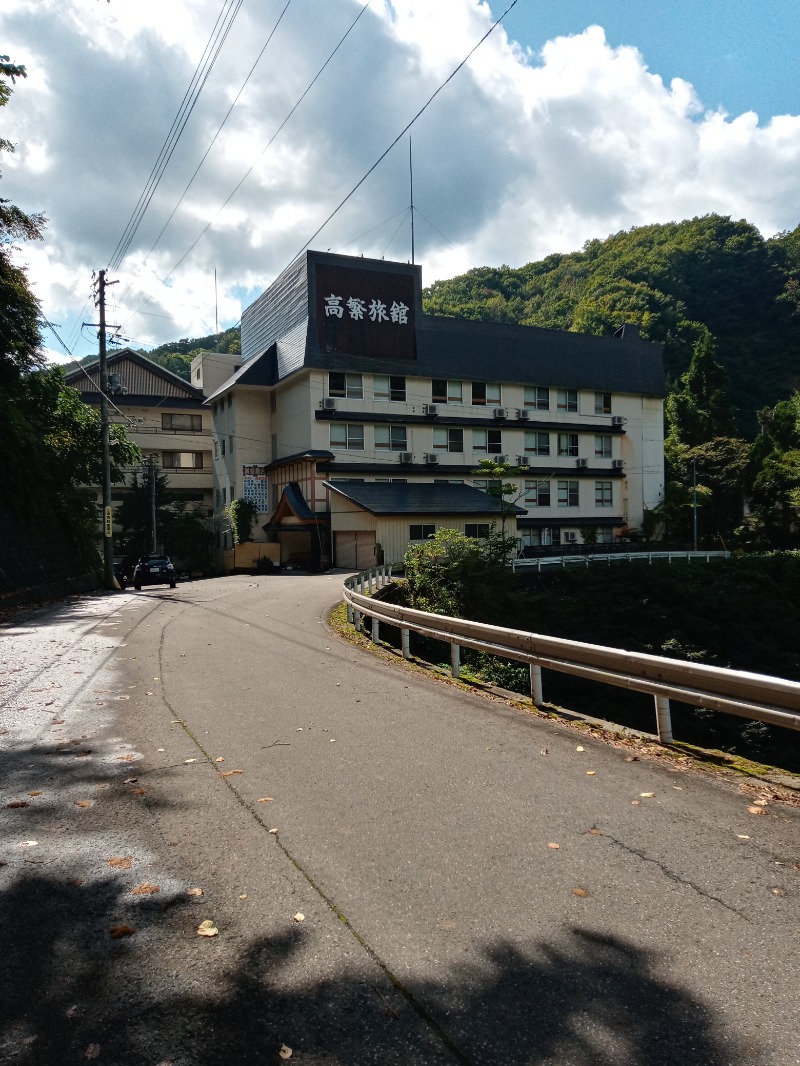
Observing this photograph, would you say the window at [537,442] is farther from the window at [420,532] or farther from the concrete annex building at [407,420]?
the window at [420,532]

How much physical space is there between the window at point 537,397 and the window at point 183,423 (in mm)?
27541

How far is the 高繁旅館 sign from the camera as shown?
44656 mm

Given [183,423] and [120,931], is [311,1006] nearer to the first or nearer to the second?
[120,931]

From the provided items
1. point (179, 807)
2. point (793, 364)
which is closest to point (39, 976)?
point (179, 807)

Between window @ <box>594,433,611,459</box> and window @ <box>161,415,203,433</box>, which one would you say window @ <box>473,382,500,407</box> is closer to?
window @ <box>594,433,611,459</box>

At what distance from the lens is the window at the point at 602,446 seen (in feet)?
178

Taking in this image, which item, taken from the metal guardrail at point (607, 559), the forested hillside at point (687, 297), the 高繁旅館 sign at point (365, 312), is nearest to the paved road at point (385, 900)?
the metal guardrail at point (607, 559)

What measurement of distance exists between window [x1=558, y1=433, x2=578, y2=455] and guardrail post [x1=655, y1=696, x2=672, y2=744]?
47.0m

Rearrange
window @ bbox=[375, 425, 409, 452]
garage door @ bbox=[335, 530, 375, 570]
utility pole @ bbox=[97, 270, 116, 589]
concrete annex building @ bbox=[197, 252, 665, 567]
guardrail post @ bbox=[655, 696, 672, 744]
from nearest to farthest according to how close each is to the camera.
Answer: guardrail post @ bbox=[655, 696, 672, 744], utility pole @ bbox=[97, 270, 116, 589], garage door @ bbox=[335, 530, 375, 570], concrete annex building @ bbox=[197, 252, 665, 567], window @ bbox=[375, 425, 409, 452]

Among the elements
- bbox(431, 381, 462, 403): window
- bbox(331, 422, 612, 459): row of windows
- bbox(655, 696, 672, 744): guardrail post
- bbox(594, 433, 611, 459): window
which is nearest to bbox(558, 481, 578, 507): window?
bbox(331, 422, 612, 459): row of windows

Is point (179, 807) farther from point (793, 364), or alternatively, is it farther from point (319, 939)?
point (793, 364)

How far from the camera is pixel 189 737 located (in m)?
7.35

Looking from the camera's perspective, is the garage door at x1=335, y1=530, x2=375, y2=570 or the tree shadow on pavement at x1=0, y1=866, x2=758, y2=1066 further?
the garage door at x1=335, y1=530, x2=375, y2=570

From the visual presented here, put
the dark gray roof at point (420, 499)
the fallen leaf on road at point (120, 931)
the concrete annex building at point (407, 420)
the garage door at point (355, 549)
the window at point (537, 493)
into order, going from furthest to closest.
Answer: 1. the window at point (537, 493)
2. the concrete annex building at point (407, 420)
3. the garage door at point (355, 549)
4. the dark gray roof at point (420, 499)
5. the fallen leaf on road at point (120, 931)
